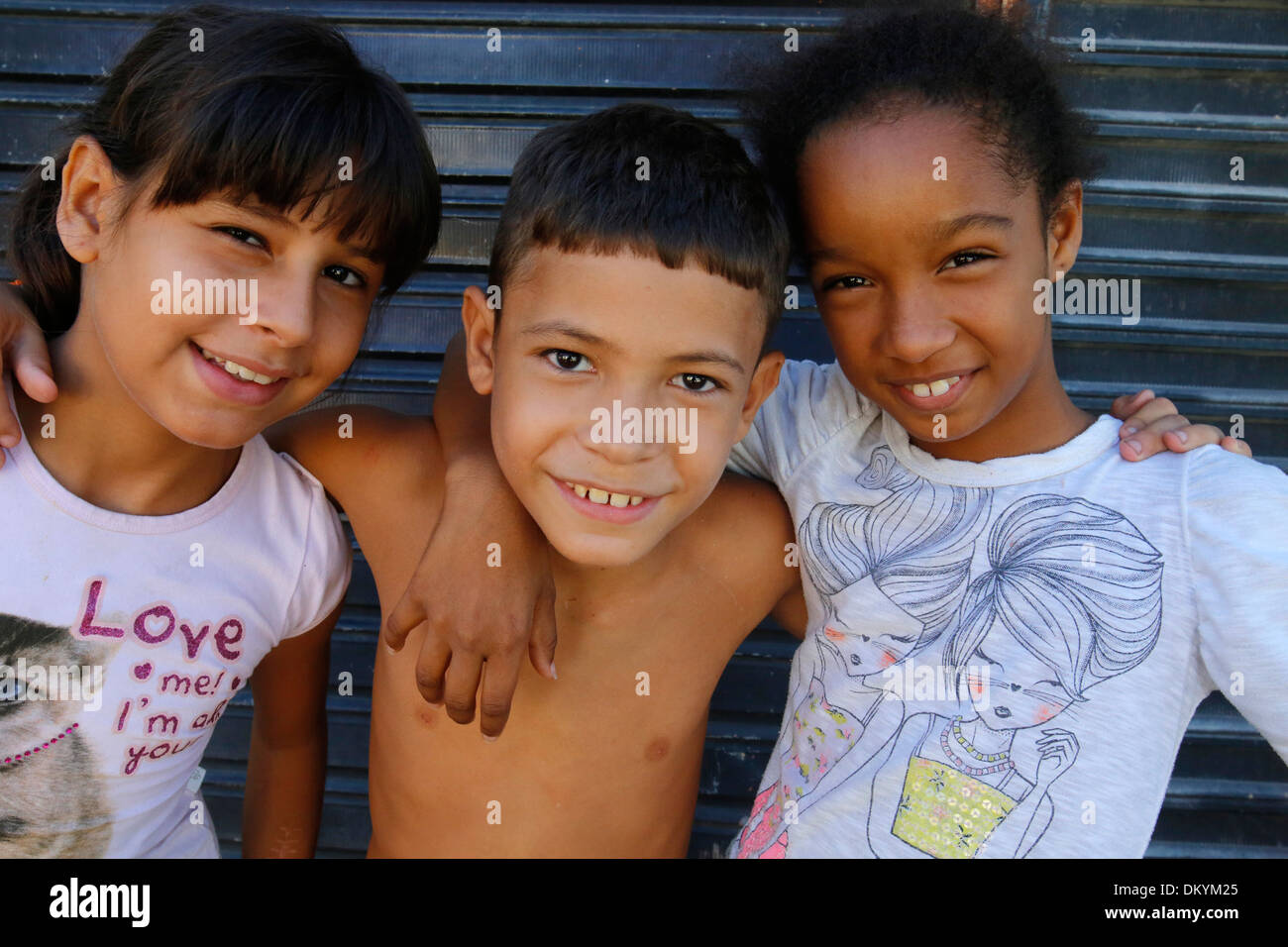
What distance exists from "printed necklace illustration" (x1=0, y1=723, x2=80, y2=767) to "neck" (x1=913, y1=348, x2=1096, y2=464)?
1.61 m

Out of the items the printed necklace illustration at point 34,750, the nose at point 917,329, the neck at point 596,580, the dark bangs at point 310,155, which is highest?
the dark bangs at point 310,155

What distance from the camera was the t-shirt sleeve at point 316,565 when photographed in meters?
1.67

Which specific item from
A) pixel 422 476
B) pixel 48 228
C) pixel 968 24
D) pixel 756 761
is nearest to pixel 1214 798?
pixel 756 761

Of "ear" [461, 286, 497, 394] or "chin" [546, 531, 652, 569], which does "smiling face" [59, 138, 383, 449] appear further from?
"chin" [546, 531, 652, 569]

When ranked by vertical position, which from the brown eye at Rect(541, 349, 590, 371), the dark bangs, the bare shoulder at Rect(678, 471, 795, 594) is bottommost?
the bare shoulder at Rect(678, 471, 795, 594)

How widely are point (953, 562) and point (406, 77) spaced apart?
1784mm

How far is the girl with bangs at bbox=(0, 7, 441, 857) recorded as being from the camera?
137 centimetres

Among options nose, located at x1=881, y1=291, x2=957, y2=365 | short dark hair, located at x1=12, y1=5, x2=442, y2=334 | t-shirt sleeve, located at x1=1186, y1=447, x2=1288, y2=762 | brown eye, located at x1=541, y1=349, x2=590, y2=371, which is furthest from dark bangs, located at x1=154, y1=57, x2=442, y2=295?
t-shirt sleeve, located at x1=1186, y1=447, x2=1288, y2=762

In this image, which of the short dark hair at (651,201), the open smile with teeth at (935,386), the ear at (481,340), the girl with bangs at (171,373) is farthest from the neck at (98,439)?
the open smile with teeth at (935,386)

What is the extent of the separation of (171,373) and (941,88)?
1.34 m

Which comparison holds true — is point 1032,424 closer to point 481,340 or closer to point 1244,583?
point 1244,583

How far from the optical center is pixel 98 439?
58.3 inches

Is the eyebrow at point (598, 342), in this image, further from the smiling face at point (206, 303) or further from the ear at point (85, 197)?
the ear at point (85, 197)

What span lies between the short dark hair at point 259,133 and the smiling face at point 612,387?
0.28m
